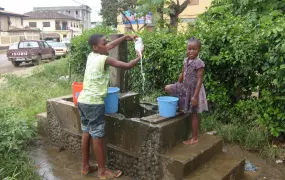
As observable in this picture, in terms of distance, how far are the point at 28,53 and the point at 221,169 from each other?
15.0 metres

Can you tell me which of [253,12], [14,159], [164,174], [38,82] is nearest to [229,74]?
[253,12]

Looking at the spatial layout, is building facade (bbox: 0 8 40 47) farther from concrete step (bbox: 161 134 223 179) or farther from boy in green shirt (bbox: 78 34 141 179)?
concrete step (bbox: 161 134 223 179)

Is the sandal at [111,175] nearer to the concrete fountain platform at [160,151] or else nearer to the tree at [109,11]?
the concrete fountain platform at [160,151]

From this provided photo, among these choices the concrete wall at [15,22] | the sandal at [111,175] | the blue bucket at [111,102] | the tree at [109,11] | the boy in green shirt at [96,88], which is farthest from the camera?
the concrete wall at [15,22]

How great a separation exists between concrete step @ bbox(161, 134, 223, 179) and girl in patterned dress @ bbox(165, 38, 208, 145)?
5.8 inches

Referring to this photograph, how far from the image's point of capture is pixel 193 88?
3.28 m

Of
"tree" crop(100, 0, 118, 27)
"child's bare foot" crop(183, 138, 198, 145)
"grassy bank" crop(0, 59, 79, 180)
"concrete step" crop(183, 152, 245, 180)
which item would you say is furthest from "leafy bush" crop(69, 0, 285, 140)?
"tree" crop(100, 0, 118, 27)

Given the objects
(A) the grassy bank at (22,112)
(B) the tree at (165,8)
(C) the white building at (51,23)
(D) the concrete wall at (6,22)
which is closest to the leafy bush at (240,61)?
(B) the tree at (165,8)

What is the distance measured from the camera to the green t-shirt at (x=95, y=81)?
125 inches

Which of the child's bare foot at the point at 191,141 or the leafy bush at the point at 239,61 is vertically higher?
the leafy bush at the point at 239,61

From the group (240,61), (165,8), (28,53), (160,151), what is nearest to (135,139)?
(160,151)

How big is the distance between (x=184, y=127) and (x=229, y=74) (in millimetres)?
1871

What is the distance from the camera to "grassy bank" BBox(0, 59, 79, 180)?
129 inches

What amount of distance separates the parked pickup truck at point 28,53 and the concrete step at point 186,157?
14.0 metres
